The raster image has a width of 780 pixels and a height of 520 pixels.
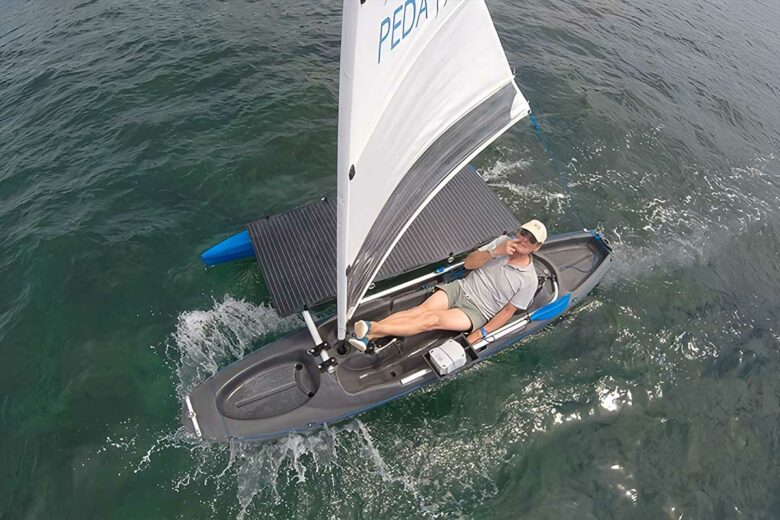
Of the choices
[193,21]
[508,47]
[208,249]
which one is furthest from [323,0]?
[208,249]

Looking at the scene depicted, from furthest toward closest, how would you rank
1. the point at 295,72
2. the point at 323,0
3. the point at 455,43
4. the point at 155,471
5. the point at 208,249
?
the point at 323,0, the point at 295,72, the point at 208,249, the point at 155,471, the point at 455,43

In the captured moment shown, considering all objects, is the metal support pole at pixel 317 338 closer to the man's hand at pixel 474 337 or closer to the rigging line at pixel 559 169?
the man's hand at pixel 474 337

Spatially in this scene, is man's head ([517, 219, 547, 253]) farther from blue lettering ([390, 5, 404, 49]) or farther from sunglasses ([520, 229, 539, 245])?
blue lettering ([390, 5, 404, 49])

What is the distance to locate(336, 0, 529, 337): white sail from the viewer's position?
4.15 m

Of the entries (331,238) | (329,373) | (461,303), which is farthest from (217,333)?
(461,303)

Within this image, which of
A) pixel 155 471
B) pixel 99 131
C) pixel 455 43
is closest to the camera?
pixel 455 43

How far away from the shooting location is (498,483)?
23.9ft

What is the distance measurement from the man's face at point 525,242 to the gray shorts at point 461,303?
1.35 metres

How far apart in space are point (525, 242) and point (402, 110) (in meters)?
3.07

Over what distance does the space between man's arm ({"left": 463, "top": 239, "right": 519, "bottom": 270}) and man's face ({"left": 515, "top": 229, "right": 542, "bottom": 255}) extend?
0.30 ft

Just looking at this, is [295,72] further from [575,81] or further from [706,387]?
[706,387]

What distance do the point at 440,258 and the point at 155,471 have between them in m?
6.26

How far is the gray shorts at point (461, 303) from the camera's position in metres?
7.86

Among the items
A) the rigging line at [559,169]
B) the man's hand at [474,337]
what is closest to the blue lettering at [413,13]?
the man's hand at [474,337]
